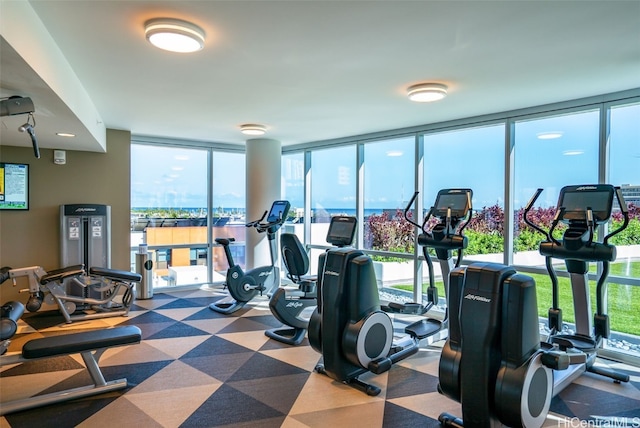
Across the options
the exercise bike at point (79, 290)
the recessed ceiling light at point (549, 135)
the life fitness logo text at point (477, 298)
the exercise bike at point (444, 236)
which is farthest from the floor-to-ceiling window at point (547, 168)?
the exercise bike at point (79, 290)

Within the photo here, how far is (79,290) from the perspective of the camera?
17.3 ft

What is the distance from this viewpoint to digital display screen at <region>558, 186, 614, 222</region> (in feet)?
10.3

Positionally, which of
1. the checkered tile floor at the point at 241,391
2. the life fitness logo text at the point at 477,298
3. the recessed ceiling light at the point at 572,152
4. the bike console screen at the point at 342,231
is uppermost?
the recessed ceiling light at the point at 572,152

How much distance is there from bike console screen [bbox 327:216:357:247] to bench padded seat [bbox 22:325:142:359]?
216cm

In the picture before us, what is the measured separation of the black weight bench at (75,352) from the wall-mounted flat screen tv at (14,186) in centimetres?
316

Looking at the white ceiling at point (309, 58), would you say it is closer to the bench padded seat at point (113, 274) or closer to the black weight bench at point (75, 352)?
the bench padded seat at point (113, 274)

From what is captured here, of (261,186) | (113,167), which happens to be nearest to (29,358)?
(113,167)

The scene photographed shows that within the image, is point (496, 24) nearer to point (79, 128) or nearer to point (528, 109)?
point (528, 109)

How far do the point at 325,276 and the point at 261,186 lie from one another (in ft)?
12.2

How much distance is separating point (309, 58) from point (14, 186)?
4.57 meters

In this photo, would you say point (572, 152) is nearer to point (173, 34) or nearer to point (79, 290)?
point (173, 34)

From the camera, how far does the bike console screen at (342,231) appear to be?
4.23 meters

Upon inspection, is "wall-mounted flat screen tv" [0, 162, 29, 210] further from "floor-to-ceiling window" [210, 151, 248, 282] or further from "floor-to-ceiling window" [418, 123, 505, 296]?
"floor-to-ceiling window" [418, 123, 505, 296]

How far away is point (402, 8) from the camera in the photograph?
2223 millimetres
